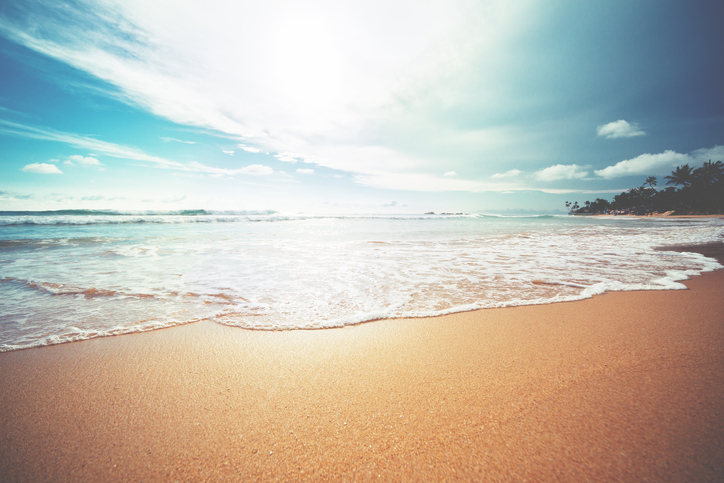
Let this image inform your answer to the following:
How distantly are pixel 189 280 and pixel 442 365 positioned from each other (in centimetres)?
419

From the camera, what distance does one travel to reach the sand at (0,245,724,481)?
3.98 feet

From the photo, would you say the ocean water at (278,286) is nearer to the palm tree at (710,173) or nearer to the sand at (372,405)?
the sand at (372,405)

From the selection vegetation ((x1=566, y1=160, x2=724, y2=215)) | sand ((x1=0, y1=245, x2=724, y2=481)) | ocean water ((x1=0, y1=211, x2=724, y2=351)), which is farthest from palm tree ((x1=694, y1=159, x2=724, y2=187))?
sand ((x1=0, y1=245, x2=724, y2=481))

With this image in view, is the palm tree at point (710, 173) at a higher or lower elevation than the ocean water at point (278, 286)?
higher

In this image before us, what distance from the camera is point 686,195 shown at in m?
50.3

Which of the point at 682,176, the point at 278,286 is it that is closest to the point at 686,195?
the point at 682,176

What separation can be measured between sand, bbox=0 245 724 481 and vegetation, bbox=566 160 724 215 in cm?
7085

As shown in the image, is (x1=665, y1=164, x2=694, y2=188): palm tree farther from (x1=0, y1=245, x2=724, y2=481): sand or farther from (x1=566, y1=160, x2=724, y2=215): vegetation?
(x1=0, y1=245, x2=724, y2=481): sand

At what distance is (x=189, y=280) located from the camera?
173 inches

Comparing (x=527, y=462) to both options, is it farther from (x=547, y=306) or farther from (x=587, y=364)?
(x=547, y=306)

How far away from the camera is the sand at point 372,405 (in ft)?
3.98

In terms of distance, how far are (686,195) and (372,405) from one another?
258 feet

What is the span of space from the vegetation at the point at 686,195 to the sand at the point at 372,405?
70.9 metres

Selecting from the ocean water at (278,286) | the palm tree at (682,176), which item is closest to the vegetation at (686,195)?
the palm tree at (682,176)
